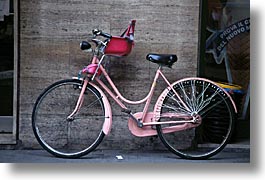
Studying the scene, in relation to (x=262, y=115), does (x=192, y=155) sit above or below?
below

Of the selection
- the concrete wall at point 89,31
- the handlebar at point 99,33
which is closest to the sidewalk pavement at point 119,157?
the concrete wall at point 89,31

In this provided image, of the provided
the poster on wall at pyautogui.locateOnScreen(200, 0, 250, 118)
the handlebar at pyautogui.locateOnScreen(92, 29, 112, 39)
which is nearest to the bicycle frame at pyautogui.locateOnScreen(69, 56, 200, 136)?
the handlebar at pyautogui.locateOnScreen(92, 29, 112, 39)

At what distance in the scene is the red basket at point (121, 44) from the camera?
6.04 m

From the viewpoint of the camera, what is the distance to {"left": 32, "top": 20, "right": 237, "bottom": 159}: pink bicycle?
6035mm

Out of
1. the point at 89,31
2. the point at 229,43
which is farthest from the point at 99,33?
the point at 229,43

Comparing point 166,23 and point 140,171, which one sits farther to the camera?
point 166,23

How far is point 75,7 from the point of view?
21.2ft

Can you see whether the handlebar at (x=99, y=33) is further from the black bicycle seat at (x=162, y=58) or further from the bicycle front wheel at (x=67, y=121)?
the bicycle front wheel at (x=67, y=121)

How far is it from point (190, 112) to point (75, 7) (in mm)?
1798

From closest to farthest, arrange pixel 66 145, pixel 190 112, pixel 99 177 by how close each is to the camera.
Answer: pixel 99 177
pixel 190 112
pixel 66 145

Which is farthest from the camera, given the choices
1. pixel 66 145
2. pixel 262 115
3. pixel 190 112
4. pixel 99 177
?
pixel 66 145

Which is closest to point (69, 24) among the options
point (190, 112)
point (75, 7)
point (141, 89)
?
point (75, 7)

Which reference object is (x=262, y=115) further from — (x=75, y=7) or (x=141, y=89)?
(x=75, y=7)

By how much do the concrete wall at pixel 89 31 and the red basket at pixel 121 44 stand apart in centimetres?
36
